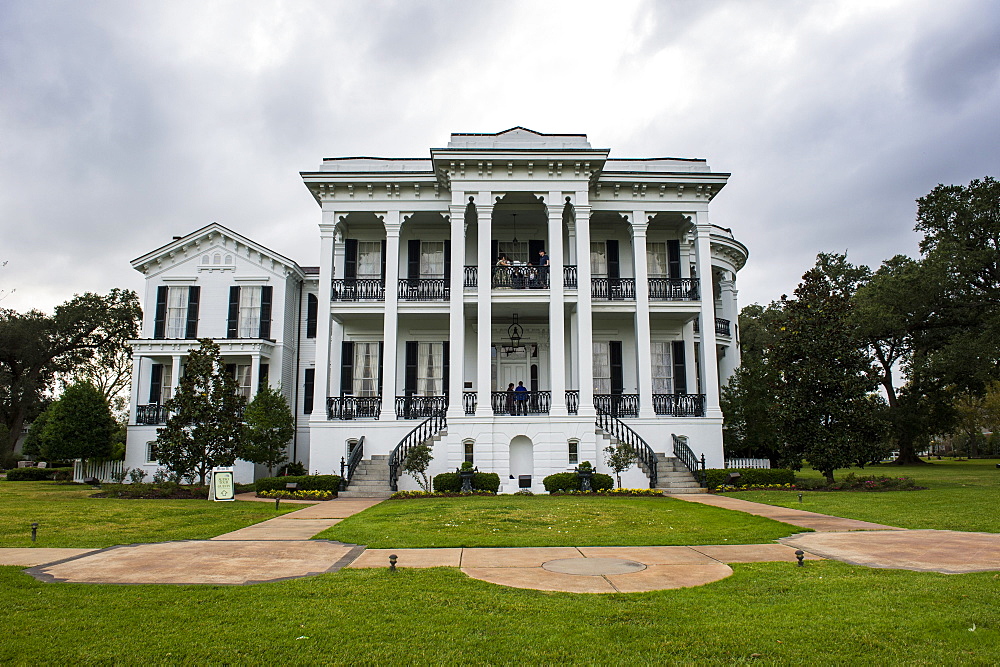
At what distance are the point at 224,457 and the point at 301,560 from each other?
1285 cm

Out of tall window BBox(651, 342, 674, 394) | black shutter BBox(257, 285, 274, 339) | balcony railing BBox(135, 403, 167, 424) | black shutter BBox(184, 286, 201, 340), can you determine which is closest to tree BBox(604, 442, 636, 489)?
tall window BBox(651, 342, 674, 394)

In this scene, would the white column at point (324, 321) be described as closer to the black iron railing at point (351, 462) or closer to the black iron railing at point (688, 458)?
the black iron railing at point (351, 462)

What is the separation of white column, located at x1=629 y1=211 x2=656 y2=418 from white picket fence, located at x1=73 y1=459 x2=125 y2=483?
22.2 metres

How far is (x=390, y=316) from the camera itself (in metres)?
23.4

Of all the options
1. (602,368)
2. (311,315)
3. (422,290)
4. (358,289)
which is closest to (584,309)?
(602,368)

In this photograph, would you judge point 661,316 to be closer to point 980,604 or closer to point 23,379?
point 980,604

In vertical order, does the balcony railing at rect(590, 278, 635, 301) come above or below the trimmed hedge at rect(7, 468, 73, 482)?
above

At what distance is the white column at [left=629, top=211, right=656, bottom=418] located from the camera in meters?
23.0

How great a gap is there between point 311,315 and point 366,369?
5.32 m

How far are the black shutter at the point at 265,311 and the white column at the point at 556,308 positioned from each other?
12.2 metres

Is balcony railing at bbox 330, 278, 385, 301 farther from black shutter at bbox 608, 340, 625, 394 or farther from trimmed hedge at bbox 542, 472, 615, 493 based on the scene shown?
trimmed hedge at bbox 542, 472, 615, 493

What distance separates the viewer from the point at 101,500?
59.8 ft

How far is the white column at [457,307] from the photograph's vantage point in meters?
22.1

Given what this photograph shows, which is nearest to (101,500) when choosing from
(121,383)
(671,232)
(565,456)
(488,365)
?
(488,365)
